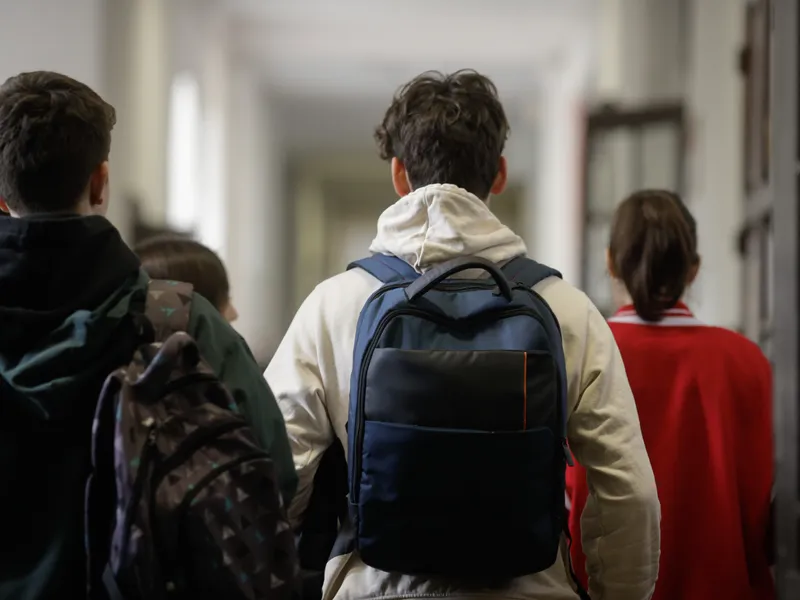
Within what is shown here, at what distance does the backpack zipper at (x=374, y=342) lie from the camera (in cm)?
151

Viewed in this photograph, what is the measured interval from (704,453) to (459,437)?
72 cm

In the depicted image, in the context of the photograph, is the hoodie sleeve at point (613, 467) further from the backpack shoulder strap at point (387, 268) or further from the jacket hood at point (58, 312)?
the jacket hood at point (58, 312)

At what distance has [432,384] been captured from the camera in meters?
1.47

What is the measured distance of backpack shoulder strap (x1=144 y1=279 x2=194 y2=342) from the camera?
130cm

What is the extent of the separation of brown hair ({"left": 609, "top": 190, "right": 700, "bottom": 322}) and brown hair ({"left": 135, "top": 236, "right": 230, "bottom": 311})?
0.79 meters

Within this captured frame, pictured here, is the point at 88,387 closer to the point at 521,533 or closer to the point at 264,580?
the point at 264,580

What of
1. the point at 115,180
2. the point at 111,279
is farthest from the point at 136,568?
the point at 115,180

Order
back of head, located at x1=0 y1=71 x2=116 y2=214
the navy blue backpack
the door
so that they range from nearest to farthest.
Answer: back of head, located at x1=0 y1=71 x2=116 y2=214
the navy blue backpack
the door

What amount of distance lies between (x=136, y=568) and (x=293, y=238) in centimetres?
1237

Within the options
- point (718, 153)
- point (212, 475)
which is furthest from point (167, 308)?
point (718, 153)

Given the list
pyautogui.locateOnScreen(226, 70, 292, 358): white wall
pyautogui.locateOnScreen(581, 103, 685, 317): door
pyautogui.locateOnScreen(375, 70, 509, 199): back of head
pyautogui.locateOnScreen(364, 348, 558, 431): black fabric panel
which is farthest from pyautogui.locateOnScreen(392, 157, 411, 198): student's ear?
pyautogui.locateOnScreen(226, 70, 292, 358): white wall

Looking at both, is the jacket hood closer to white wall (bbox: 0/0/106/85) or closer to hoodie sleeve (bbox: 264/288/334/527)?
hoodie sleeve (bbox: 264/288/334/527)

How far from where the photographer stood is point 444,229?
159cm

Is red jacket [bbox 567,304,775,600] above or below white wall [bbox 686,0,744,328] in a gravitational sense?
below
